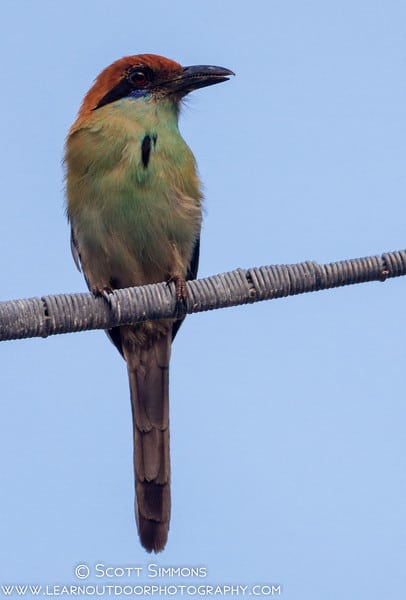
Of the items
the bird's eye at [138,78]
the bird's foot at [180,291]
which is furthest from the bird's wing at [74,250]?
the bird's foot at [180,291]

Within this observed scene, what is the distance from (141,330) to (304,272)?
Answer: 105 inches

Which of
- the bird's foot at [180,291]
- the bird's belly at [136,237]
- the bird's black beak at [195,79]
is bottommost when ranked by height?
the bird's foot at [180,291]

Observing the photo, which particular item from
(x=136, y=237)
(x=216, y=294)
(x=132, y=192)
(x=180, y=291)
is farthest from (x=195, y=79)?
(x=216, y=294)

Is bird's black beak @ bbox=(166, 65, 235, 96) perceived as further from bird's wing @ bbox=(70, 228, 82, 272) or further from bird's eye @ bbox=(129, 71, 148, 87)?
bird's wing @ bbox=(70, 228, 82, 272)

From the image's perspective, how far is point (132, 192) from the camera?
5.84 meters

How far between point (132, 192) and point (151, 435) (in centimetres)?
143

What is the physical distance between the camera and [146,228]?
593cm

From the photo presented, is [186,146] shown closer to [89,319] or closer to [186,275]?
[186,275]

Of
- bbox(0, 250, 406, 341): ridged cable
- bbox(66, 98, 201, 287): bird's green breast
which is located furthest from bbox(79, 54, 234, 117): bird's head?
bbox(0, 250, 406, 341): ridged cable

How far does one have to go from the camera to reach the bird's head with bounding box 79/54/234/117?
6.36m

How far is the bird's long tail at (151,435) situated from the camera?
586 centimetres

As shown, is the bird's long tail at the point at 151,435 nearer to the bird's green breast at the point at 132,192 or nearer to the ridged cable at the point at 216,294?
the bird's green breast at the point at 132,192

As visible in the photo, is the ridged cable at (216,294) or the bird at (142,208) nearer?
the ridged cable at (216,294)

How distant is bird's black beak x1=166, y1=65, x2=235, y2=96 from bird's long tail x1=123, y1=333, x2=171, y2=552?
1.50m
